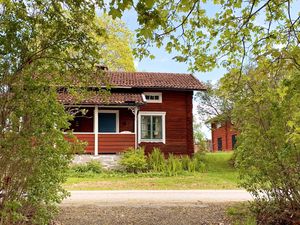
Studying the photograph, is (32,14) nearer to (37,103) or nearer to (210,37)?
(37,103)

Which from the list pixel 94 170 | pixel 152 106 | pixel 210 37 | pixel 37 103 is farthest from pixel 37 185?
pixel 152 106

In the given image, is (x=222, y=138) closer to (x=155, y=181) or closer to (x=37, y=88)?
(x=155, y=181)

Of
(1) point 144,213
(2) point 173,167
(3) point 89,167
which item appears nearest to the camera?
(1) point 144,213

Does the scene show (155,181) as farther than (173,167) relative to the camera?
No

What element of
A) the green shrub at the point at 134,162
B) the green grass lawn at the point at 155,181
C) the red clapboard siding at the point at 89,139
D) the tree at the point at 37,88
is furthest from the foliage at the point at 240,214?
the red clapboard siding at the point at 89,139

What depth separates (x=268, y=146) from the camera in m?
6.41

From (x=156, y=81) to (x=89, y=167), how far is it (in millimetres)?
7847

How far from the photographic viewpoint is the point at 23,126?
474 centimetres

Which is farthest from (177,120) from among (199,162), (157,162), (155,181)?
(155,181)

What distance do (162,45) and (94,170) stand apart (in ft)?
43.2

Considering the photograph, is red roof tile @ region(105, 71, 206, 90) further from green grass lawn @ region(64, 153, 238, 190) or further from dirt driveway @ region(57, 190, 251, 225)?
dirt driveway @ region(57, 190, 251, 225)

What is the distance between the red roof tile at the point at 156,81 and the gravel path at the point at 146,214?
44.9 ft

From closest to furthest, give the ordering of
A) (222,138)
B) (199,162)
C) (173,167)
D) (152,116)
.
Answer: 1. (173,167)
2. (199,162)
3. (152,116)
4. (222,138)

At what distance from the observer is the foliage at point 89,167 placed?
18.1 metres
